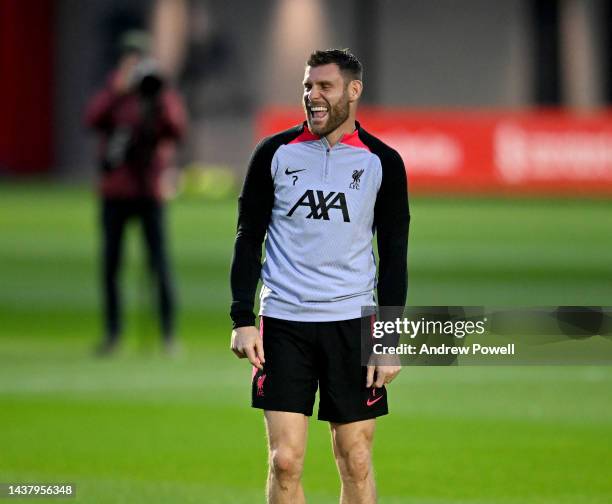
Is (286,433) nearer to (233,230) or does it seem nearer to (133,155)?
(133,155)

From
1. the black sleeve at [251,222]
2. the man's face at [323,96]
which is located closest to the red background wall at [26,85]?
the black sleeve at [251,222]

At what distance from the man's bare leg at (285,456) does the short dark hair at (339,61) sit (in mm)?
A: 1335

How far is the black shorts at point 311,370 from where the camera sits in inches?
225

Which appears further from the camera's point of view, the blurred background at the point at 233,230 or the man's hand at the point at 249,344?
the blurred background at the point at 233,230

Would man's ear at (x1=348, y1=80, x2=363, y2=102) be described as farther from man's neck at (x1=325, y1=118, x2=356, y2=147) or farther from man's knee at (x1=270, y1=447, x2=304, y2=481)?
man's knee at (x1=270, y1=447, x2=304, y2=481)

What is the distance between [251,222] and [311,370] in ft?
2.05

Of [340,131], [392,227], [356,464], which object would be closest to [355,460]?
[356,464]

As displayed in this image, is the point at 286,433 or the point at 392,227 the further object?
the point at 392,227

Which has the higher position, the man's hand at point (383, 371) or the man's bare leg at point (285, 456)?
the man's hand at point (383, 371)

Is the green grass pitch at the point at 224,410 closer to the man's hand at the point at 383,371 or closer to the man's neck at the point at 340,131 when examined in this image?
the man's hand at the point at 383,371

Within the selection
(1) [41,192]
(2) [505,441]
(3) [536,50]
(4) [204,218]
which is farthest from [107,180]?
(3) [536,50]

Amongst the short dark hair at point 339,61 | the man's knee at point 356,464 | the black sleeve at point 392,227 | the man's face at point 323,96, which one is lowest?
the man's knee at point 356,464

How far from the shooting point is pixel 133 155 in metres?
12.3

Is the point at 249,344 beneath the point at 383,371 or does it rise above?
above
